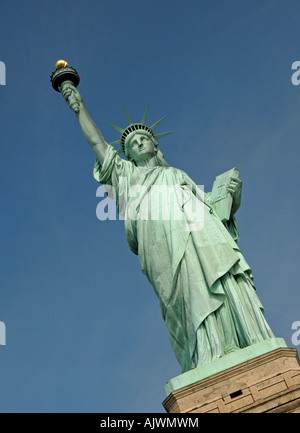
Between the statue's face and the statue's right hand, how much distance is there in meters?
1.13

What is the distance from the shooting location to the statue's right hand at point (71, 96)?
12.7 meters

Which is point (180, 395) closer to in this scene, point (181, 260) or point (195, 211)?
point (181, 260)

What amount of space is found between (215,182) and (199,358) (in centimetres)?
360

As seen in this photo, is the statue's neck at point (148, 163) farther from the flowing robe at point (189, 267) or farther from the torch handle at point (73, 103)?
the torch handle at point (73, 103)

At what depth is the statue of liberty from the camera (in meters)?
9.87

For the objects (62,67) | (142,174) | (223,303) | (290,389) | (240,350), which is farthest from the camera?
(62,67)

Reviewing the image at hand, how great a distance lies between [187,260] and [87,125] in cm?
340

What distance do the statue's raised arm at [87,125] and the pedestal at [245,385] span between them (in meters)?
4.72

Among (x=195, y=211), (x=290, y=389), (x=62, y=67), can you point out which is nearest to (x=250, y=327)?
(x=290, y=389)

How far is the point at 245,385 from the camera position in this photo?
29.0ft

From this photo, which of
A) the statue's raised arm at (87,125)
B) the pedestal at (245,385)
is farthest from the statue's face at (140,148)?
the pedestal at (245,385)

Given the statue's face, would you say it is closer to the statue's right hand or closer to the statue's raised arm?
the statue's raised arm

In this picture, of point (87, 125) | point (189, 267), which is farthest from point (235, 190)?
point (87, 125)
